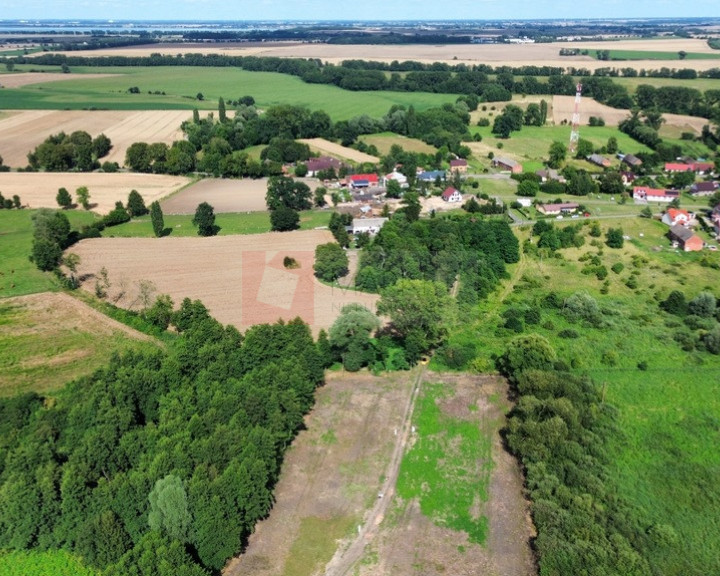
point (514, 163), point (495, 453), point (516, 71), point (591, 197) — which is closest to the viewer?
point (495, 453)

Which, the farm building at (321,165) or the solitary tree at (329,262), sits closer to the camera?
the solitary tree at (329,262)

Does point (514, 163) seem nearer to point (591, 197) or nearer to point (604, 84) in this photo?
point (591, 197)

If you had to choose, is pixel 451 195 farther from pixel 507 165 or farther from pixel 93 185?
pixel 93 185

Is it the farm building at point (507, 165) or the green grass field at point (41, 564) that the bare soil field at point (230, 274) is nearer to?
the green grass field at point (41, 564)

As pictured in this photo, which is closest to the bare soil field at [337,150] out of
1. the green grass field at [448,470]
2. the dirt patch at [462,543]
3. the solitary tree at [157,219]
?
the solitary tree at [157,219]

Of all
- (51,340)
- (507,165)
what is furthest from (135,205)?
(507,165)

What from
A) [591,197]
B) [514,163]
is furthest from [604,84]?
[591,197]
